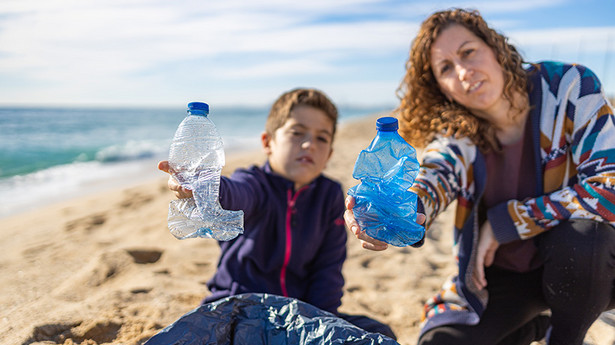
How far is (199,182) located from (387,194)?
0.70 m

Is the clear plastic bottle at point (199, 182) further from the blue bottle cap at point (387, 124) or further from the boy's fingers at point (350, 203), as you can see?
the blue bottle cap at point (387, 124)

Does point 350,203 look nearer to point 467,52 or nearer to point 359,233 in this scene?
point 359,233

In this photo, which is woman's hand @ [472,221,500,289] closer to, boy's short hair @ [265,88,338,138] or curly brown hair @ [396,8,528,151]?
curly brown hair @ [396,8,528,151]

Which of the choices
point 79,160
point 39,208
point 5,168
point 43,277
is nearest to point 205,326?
point 43,277

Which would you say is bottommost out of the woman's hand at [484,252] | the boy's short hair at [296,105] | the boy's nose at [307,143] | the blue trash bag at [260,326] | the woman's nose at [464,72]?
the blue trash bag at [260,326]

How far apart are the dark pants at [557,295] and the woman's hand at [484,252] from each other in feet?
0.58

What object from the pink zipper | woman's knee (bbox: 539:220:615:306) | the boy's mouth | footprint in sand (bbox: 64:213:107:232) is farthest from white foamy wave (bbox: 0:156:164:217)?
woman's knee (bbox: 539:220:615:306)

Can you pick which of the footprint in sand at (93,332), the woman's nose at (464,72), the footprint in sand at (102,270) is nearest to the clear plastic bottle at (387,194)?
the woman's nose at (464,72)

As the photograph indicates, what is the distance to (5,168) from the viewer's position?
939 centimetres

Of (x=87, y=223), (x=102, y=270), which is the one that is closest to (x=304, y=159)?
(x=102, y=270)

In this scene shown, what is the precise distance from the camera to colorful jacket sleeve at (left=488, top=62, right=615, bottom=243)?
2010 mm

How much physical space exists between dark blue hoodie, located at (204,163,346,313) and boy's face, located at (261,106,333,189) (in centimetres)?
8

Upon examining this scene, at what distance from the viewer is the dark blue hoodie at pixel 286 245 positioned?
234cm

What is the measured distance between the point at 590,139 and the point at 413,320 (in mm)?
1377
